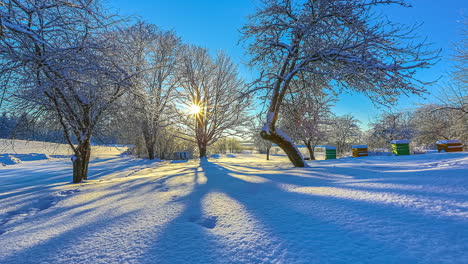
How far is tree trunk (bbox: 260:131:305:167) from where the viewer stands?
6.09m

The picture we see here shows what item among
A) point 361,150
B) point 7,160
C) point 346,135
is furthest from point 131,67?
point 346,135

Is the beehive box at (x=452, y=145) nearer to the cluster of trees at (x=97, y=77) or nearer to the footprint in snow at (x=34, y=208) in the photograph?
the cluster of trees at (x=97, y=77)

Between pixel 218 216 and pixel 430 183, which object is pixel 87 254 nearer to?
pixel 218 216

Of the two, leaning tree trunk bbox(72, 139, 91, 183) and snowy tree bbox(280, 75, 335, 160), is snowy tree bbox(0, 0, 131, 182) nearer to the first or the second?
leaning tree trunk bbox(72, 139, 91, 183)

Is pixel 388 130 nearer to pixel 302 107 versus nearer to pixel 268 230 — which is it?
pixel 302 107

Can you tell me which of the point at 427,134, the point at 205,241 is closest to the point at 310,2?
the point at 205,241

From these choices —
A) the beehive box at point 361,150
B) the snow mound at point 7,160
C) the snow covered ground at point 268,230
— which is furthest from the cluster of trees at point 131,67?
the snow mound at point 7,160

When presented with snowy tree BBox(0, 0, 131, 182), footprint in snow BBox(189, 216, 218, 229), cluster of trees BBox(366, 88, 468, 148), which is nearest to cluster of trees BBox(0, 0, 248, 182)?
snowy tree BBox(0, 0, 131, 182)

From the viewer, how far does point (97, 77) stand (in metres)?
3.16

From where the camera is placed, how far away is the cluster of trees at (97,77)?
8.56ft

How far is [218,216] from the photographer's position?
1.89 m

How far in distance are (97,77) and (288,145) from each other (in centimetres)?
541

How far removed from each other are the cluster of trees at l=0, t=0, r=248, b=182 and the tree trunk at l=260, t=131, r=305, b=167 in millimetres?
1407

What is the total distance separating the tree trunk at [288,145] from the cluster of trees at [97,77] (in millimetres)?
1407
